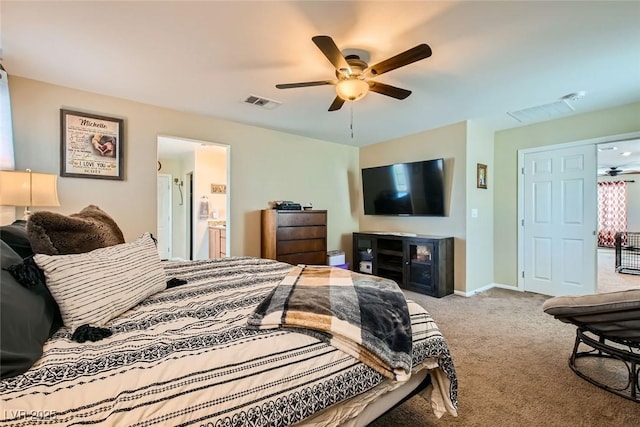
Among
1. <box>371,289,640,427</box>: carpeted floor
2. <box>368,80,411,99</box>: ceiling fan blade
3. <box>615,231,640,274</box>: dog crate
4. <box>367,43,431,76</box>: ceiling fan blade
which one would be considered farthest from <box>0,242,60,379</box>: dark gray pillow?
<box>615,231,640,274</box>: dog crate

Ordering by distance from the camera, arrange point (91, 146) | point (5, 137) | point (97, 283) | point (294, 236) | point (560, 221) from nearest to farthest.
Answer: point (97, 283)
point (5, 137)
point (91, 146)
point (560, 221)
point (294, 236)

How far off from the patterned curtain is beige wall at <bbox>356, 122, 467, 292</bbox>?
7199mm

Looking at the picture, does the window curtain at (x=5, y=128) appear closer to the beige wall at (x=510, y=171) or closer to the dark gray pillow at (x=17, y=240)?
the dark gray pillow at (x=17, y=240)

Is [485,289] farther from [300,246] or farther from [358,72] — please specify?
[358,72]

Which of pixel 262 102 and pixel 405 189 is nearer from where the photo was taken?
pixel 262 102

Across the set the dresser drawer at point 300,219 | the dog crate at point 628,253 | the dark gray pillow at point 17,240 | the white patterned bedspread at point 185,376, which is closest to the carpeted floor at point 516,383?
the white patterned bedspread at point 185,376

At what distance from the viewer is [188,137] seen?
3.76m

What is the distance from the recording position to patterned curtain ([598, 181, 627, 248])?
26.6ft

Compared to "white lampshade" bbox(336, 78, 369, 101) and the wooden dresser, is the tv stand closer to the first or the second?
the wooden dresser

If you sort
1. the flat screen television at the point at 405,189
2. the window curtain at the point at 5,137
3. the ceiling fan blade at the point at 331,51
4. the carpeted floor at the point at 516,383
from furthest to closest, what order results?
1. the flat screen television at the point at 405,189
2. the window curtain at the point at 5,137
3. the ceiling fan blade at the point at 331,51
4. the carpeted floor at the point at 516,383

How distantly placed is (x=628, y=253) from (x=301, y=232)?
7803mm

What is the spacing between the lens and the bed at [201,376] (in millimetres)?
746

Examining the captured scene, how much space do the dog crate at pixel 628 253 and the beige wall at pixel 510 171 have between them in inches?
130

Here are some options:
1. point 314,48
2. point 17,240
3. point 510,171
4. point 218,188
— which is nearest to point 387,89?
point 314,48
